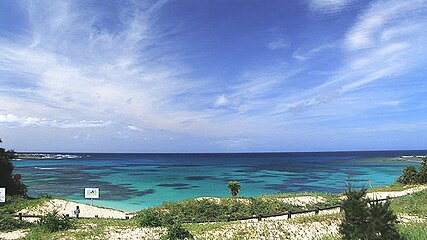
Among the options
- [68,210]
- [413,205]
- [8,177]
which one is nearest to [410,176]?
[413,205]

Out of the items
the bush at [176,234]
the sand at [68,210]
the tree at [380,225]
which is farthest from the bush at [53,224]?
the tree at [380,225]

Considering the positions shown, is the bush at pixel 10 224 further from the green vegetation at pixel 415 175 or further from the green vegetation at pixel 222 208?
the green vegetation at pixel 415 175

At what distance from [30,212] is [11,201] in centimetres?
321

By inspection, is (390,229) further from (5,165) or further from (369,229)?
(5,165)

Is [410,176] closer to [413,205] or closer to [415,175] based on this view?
[415,175]

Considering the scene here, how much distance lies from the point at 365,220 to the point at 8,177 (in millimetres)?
33622

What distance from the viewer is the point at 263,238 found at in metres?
17.5

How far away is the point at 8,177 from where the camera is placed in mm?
34062

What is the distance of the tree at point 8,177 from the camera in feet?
110

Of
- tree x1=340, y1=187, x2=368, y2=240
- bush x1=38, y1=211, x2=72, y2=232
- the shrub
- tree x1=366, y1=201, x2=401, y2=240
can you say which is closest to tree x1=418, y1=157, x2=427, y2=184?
the shrub

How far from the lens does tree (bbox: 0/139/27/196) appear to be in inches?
1323

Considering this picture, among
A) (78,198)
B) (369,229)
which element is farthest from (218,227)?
(78,198)

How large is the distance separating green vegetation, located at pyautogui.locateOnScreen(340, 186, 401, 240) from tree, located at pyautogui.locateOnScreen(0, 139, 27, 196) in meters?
32.5

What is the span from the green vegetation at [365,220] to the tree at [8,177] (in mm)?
32527
